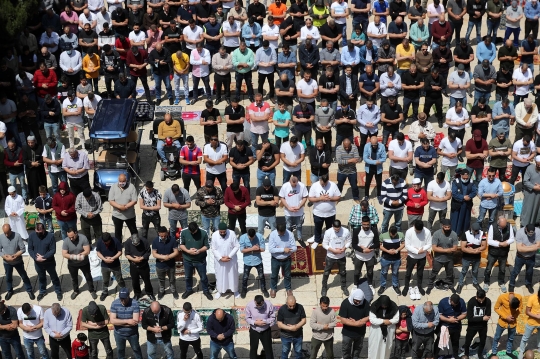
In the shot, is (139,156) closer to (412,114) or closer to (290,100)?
(290,100)

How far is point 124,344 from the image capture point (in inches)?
893

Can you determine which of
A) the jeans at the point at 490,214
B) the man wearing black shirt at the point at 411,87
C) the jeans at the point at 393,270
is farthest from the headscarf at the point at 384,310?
the man wearing black shirt at the point at 411,87

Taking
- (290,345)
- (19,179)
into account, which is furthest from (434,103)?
(19,179)

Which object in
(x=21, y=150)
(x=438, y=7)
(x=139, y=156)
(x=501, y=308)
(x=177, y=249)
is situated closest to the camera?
(x=501, y=308)

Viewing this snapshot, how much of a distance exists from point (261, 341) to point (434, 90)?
32.7 ft

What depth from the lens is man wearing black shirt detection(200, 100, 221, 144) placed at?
27797 mm

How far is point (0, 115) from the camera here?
28359 mm

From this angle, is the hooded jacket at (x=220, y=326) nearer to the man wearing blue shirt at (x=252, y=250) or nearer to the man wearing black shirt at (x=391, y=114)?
the man wearing blue shirt at (x=252, y=250)

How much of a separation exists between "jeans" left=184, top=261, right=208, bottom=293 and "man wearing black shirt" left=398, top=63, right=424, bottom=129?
8.30 meters

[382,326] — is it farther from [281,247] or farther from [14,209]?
[14,209]

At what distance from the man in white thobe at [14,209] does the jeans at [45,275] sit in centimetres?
170

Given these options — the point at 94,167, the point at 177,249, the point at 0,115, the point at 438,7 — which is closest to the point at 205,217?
the point at 177,249

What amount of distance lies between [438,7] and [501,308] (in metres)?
12.5

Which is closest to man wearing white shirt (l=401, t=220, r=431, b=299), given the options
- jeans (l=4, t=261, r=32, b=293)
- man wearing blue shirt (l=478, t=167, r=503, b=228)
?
man wearing blue shirt (l=478, t=167, r=503, b=228)
